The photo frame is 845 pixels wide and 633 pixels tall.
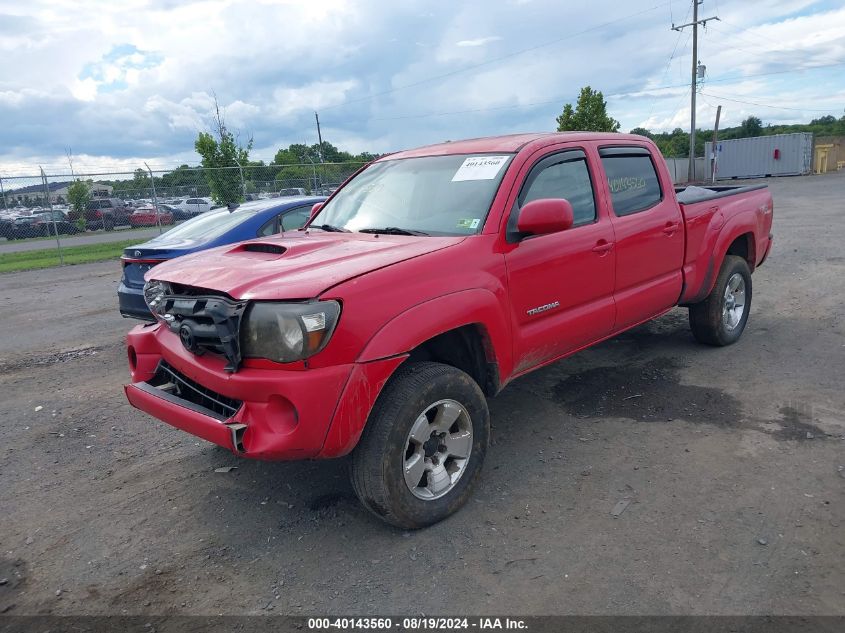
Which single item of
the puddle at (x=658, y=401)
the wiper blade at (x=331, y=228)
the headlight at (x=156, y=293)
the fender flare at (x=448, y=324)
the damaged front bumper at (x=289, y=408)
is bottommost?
the puddle at (x=658, y=401)

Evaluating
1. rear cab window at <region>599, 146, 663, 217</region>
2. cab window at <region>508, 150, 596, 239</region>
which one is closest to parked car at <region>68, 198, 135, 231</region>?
rear cab window at <region>599, 146, 663, 217</region>

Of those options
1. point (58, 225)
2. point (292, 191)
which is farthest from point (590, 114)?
point (58, 225)

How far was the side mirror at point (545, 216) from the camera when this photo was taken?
3523mm

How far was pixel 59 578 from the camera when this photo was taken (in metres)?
3.04

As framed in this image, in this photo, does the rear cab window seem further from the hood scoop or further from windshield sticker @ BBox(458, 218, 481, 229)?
the hood scoop

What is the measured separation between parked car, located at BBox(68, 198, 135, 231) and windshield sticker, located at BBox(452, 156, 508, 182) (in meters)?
21.1

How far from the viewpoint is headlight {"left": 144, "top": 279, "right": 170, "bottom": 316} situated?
347 cm

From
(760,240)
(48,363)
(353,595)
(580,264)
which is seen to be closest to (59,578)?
(353,595)

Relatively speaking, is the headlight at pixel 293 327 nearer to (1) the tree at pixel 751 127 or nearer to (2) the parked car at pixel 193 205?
(2) the parked car at pixel 193 205

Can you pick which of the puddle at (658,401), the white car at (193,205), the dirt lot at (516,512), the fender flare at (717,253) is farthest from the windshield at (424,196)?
the white car at (193,205)

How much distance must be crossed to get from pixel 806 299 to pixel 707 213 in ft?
10.1

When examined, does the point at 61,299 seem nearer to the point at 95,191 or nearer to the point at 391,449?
the point at 391,449

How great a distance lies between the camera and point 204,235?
6.95 metres

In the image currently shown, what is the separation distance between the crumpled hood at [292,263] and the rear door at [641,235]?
156cm
